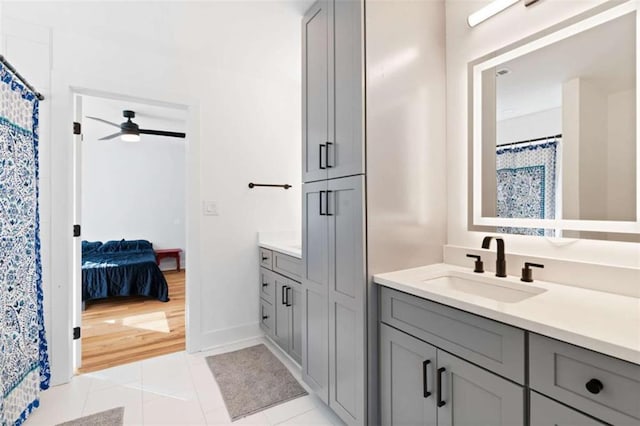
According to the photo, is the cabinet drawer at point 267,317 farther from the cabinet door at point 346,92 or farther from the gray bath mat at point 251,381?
the cabinet door at point 346,92

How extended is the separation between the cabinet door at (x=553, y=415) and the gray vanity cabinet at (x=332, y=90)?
3.33 feet

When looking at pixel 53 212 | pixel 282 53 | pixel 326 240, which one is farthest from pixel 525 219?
pixel 53 212

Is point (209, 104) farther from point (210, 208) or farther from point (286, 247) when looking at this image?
point (286, 247)

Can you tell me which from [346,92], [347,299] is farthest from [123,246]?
[346,92]

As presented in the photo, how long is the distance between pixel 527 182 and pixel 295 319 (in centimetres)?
166

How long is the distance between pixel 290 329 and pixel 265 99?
2.04m

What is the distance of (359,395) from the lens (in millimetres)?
1449

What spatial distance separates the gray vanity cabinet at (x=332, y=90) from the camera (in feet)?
4.79

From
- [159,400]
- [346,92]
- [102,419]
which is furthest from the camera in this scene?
[159,400]

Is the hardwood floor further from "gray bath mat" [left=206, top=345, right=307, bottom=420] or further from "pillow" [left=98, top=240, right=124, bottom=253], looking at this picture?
"pillow" [left=98, top=240, right=124, bottom=253]

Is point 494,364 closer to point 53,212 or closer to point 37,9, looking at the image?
point 53,212

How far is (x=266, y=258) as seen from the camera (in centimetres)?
270

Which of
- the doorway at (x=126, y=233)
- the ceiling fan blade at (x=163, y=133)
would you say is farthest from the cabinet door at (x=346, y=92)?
the ceiling fan blade at (x=163, y=133)

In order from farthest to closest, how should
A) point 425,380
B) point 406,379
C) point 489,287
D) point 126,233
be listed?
1. point 126,233
2. point 489,287
3. point 406,379
4. point 425,380
